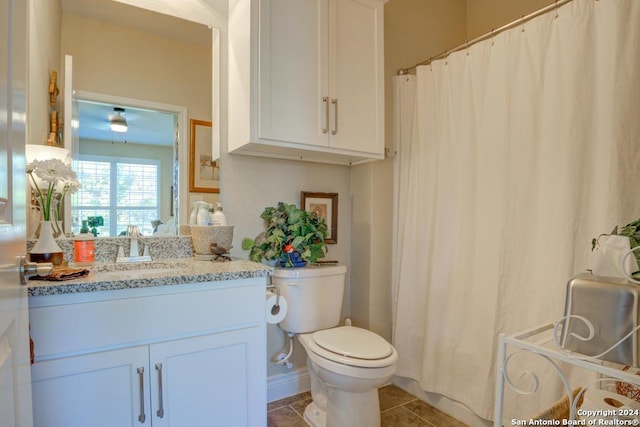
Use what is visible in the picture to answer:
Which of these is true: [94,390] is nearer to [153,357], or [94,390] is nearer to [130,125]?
[153,357]

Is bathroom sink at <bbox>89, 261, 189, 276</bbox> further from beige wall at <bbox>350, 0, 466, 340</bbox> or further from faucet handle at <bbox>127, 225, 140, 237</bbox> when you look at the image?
beige wall at <bbox>350, 0, 466, 340</bbox>

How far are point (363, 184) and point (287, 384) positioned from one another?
1.30 metres

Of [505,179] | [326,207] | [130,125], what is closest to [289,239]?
[326,207]

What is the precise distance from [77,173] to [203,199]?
55cm

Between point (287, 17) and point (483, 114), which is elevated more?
point (287, 17)

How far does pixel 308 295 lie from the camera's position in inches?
71.2

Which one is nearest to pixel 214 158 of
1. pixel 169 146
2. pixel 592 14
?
pixel 169 146

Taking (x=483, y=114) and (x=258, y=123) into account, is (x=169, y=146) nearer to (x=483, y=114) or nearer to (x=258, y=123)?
(x=258, y=123)

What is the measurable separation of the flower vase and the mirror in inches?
18.6

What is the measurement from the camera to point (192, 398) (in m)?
1.22

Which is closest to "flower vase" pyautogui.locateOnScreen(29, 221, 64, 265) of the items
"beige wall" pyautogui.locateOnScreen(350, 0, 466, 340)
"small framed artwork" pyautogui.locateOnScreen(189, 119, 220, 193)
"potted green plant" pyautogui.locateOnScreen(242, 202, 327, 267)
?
"small framed artwork" pyautogui.locateOnScreen(189, 119, 220, 193)

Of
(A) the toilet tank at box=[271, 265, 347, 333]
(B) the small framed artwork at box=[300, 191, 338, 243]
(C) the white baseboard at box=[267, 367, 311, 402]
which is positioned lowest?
(C) the white baseboard at box=[267, 367, 311, 402]

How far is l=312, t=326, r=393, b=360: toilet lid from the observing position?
1465mm

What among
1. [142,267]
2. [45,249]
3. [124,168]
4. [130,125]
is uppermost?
[130,125]
